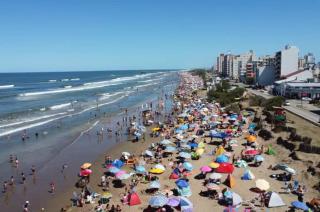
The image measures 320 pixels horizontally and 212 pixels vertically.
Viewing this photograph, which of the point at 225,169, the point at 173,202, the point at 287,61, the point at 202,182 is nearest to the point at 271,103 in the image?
the point at 225,169

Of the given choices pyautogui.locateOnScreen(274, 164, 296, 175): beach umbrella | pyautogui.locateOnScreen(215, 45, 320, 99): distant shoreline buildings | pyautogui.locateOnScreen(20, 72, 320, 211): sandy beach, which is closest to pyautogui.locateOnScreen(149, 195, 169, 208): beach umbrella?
pyautogui.locateOnScreen(20, 72, 320, 211): sandy beach

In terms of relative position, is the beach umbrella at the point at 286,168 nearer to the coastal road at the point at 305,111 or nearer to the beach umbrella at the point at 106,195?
the beach umbrella at the point at 106,195

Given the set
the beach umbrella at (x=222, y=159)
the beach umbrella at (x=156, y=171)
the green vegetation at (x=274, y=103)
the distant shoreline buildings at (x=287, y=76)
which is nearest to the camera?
the beach umbrella at (x=156, y=171)

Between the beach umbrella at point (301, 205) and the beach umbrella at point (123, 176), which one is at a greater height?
the beach umbrella at point (301, 205)

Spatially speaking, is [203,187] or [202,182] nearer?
[203,187]

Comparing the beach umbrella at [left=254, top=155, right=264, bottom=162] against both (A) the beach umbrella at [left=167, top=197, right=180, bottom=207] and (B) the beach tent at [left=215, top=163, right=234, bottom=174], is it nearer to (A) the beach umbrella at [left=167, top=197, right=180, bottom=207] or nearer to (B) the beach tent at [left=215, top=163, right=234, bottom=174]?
(B) the beach tent at [left=215, top=163, right=234, bottom=174]

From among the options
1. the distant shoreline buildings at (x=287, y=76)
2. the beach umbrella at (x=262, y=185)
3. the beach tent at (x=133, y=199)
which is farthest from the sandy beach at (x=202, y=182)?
the distant shoreline buildings at (x=287, y=76)

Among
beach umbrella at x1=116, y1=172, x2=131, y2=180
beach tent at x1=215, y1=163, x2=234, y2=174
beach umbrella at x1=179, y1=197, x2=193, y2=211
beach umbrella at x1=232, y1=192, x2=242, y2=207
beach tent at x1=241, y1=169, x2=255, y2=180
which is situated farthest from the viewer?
beach tent at x1=215, y1=163, x2=234, y2=174

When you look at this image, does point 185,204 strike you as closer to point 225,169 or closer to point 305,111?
point 225,169
